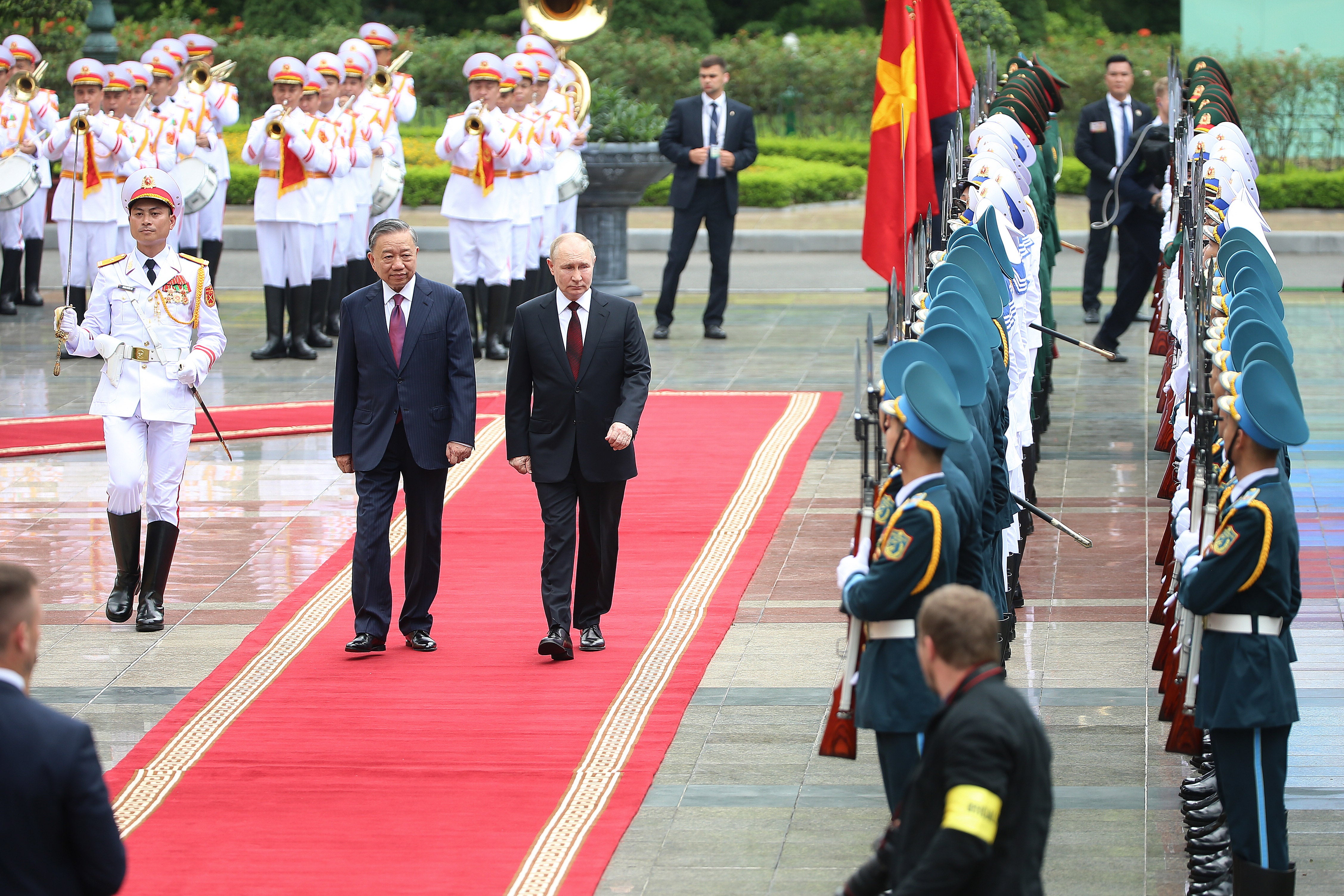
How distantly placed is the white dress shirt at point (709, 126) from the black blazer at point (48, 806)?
464 inches

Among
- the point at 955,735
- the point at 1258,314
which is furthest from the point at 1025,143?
the point at 955,735

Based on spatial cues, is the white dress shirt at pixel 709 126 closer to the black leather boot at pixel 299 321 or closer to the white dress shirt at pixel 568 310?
the black leather boot at pixel 299 321

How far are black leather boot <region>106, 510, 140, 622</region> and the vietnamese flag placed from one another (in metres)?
3.57

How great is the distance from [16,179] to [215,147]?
1682 mm

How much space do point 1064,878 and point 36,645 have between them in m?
2.92

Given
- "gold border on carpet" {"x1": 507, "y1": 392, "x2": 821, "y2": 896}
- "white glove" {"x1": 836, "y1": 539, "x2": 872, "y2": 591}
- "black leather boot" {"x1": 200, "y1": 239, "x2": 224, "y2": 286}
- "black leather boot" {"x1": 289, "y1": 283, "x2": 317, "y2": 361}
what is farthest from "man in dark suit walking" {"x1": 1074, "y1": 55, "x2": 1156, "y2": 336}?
"white glove" {"x1": 836, "y1": 539, "x2": 872, "y2": 591}

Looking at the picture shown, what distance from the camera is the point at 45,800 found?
3.35 meters

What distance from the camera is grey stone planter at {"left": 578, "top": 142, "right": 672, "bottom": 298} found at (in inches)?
639

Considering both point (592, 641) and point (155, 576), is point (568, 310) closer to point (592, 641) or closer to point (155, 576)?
point (592, 641)

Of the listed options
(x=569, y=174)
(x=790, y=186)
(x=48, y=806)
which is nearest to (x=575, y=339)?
(x=48, y=806)

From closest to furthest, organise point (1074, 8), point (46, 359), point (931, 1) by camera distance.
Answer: point (931, 1) → point (46, 359) → point (1074, 8)

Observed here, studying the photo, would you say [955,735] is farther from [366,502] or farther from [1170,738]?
[366,502]

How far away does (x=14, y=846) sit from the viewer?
3.36 meters

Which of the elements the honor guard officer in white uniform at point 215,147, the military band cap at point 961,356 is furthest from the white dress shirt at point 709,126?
the military band cap at point 961,356
